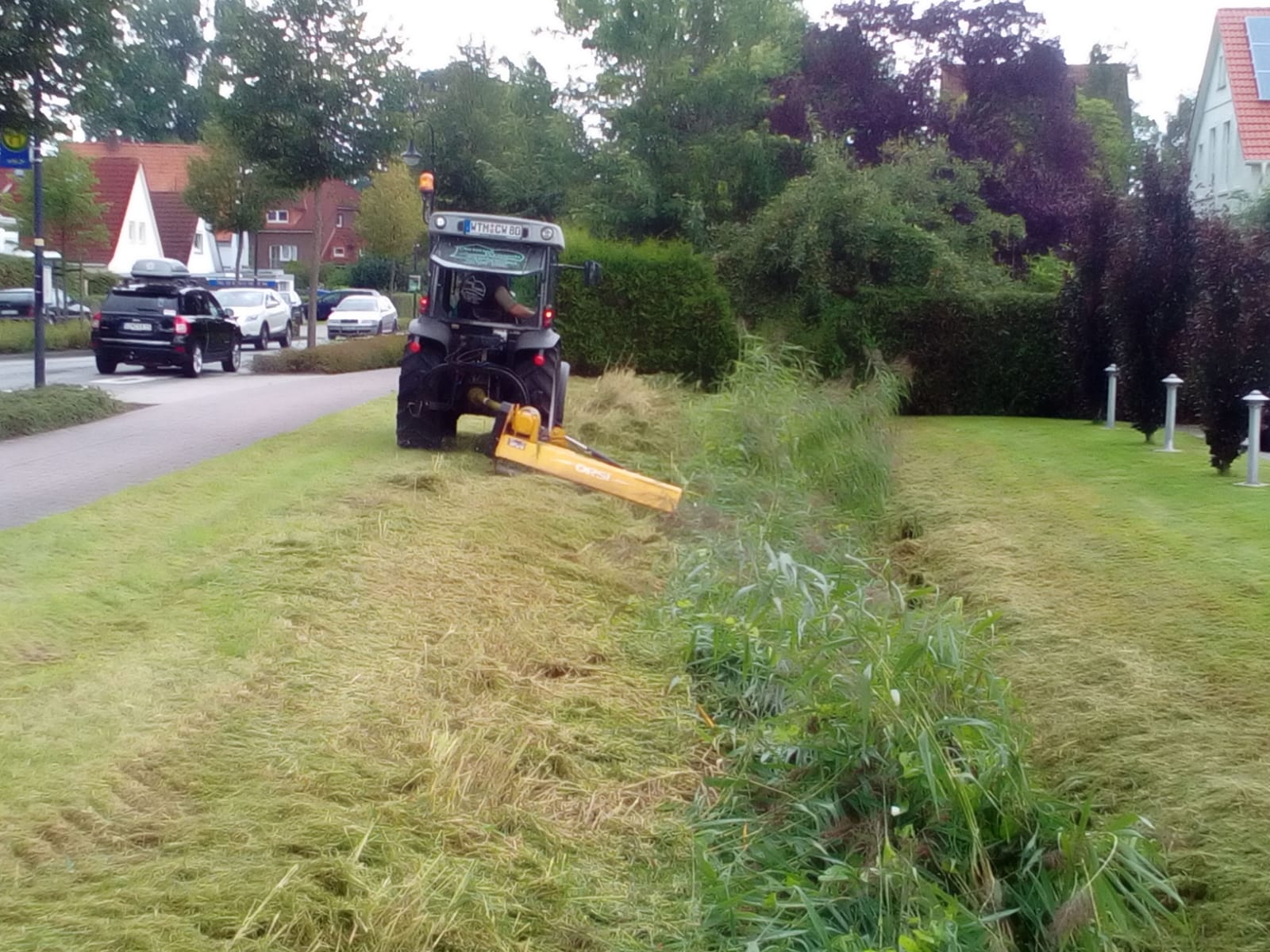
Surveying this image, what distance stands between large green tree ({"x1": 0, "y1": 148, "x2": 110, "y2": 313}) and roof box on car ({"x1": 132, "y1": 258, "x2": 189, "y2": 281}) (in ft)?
36.6

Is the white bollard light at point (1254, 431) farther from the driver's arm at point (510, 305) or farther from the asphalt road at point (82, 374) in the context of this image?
the asphalt road at point (82, 374)

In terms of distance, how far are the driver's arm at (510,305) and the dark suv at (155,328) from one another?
11829 millimetres

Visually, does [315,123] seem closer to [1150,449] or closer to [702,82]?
[702,82]

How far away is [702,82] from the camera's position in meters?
30.6

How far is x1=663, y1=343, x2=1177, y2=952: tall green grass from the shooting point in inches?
185

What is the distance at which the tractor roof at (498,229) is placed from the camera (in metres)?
13.6

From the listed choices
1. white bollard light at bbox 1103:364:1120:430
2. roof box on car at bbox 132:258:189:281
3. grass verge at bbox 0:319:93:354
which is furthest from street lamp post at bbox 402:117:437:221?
white bollard light at bbox 1103:364:1120:430

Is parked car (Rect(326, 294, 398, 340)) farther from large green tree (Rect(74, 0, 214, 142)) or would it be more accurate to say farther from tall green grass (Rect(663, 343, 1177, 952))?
large green tree (Rect(74, 0, 214, 142))

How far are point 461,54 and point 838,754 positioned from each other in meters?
43.3

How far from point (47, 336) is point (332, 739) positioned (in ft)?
101

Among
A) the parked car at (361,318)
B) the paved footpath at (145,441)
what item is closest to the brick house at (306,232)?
the parked car at (361,318)

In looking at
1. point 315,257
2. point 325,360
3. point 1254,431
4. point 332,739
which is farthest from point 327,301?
point 332,739

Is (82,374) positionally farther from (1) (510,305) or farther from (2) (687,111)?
(2) (687,111)

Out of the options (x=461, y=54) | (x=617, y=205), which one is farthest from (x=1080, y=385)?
(x=461, y=54)
